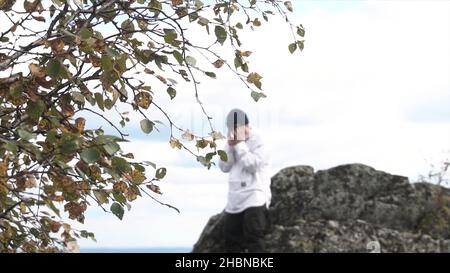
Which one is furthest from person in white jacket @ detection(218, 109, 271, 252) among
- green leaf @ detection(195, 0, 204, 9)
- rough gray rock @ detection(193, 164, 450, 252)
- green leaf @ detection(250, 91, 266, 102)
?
green leaf @ detection(250, 91, 266, 102)

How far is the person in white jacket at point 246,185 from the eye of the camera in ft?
38.4

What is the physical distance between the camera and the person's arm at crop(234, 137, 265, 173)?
11.7 m

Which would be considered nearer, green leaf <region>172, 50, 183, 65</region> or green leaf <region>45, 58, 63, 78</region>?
green leaf <region>45, 58, 63, 78</region>

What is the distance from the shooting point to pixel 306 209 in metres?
13.9

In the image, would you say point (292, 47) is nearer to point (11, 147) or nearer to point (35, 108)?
point (35, 108)

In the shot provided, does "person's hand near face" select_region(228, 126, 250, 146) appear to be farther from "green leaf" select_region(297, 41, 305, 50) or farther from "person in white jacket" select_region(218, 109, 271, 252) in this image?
"green leaf" select_region(297, 41, 305, 50)

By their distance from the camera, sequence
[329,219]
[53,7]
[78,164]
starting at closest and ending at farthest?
1. [78,164]
2. [53,7]
3. [329,219]

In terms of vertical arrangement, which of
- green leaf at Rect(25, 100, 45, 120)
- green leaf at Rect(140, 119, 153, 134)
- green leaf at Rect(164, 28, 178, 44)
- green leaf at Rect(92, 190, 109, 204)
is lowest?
green leaf at Rect(92, 190, 109, 204)

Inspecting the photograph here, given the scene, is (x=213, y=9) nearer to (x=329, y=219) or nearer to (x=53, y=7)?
(x=53, y=7)

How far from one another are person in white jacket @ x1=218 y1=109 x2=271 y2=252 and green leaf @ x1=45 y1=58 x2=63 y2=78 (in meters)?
7.40

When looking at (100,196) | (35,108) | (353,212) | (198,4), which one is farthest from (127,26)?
(353,212)

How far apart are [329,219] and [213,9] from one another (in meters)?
9.10
